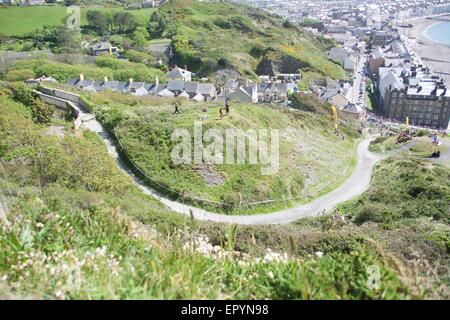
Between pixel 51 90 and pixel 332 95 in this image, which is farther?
pixel 332 95

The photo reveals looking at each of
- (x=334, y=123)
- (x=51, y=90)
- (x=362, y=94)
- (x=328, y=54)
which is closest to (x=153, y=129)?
(x=51, y=90)

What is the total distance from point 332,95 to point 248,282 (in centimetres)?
5829

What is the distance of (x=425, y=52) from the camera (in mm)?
110812

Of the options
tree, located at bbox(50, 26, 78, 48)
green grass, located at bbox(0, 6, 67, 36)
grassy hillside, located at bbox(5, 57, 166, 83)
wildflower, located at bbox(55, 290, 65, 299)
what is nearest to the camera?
wildflower, located at bbox(55, 290, 65, 299)

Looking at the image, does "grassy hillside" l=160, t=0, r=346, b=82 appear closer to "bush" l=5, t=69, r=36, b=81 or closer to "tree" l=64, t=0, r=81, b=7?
"tree" l=64, t=0, r=81, b=7

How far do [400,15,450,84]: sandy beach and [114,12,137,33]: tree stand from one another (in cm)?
6955

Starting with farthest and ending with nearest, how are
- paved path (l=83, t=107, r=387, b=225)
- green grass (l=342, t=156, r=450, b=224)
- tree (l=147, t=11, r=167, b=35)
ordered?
tree (l=147, t=11, r=167, b=35) < green grass (l=342, t=156, r=450, b=224) < paved path (l=83, t=107, r=387, b=225)

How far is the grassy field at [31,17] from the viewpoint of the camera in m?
82.5

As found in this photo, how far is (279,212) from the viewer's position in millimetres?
20547

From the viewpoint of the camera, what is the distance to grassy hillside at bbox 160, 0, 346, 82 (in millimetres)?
71606

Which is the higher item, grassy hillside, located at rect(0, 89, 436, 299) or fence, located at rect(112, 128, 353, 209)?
grassy hillside, located at rect(0, 89, 436, 299)

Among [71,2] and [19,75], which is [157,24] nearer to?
[71,2]

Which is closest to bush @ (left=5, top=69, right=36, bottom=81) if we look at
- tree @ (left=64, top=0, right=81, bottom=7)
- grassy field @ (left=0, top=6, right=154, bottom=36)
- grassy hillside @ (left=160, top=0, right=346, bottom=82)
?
grassy hillside @ (left=160, top=0, right=346, bottom=82)

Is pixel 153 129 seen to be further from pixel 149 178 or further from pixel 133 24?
pixel 133 24
